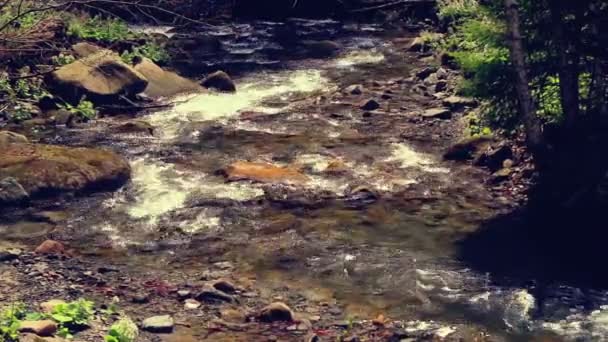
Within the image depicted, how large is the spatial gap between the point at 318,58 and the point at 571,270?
15.8m

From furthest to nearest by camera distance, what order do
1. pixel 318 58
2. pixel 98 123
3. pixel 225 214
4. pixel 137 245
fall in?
pixel 318 58, pixel 98 123, pixel 225 214, pixel 137 245

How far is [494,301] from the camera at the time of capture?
12555 millimetres

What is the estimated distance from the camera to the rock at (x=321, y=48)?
2833 cm

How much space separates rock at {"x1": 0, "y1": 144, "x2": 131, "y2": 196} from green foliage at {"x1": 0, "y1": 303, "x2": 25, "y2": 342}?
17.1ft

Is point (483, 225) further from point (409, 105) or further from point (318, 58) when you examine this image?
point (318, 58)

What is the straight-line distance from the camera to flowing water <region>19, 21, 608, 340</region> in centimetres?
1252

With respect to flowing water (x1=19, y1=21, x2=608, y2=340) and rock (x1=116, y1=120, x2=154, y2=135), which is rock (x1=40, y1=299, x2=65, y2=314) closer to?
flowing water (x1=19, y1=21, x2=608, y2=340)

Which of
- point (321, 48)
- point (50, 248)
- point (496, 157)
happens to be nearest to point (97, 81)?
point (321, 48)

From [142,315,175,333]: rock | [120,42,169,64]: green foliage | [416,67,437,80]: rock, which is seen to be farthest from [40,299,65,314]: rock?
[416,67,437,80]: rock

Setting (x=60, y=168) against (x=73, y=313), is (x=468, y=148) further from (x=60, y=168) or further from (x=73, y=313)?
(x=73, y=313)

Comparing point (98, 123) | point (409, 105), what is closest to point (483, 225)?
point (409, 105)

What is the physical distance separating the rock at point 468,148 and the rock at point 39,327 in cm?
1029

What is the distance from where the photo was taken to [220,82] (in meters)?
24.7

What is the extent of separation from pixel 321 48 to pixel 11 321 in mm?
19661
